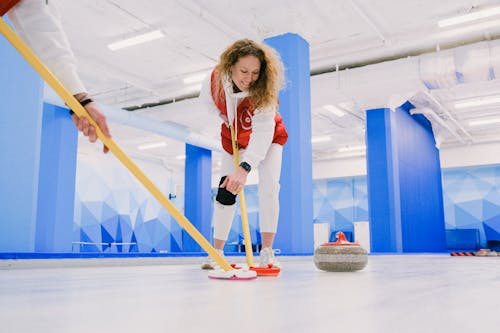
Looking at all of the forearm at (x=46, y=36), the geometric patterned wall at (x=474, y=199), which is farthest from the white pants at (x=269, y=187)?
the geometric patterned wall at (x=474, y=199)

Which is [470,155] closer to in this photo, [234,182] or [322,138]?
[322,138]

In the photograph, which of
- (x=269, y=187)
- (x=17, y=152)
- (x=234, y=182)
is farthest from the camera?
(x=17, y=152)

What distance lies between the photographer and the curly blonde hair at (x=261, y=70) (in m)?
2.06

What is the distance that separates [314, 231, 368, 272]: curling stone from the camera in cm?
218

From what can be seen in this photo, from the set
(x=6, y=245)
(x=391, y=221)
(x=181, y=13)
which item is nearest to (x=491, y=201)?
(x=391, y=221)

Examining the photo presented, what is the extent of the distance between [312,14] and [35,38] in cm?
576

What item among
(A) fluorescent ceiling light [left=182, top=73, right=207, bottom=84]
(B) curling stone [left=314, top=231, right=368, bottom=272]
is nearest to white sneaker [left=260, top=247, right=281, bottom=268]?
(B) curling stone [left=314, top=231, right=368, bottom=272]

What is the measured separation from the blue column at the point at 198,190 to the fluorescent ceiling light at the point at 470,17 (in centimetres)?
626

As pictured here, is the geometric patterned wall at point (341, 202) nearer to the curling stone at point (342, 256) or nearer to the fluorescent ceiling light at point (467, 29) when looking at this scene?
the fluorescent ceiling light at point (467, 29)

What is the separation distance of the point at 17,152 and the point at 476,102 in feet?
32.8

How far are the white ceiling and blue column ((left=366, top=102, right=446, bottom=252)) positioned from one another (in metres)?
0.81

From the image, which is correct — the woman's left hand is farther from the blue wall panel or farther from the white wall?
the white wall

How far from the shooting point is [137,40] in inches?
285

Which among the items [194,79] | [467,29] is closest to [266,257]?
[467,29]
